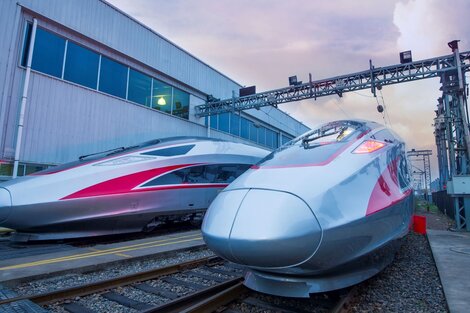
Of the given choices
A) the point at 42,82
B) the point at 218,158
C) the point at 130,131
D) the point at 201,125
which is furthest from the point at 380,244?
the point at 201,125

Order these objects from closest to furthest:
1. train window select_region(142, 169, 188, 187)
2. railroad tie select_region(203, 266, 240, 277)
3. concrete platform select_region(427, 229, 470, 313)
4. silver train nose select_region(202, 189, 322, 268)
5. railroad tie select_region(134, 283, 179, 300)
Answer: silver train nose select_region(202, 189, 322, 268) → concrete platform select_region(427, 229, 470, 313) → railroad tie select_region(134, 283, 179, 300) → railroad tie select_region(203, 266, 240, 277) → train window select_region(142, 169, 188, 187)

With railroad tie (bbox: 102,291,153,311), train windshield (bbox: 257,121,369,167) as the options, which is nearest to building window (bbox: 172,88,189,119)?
train windshield (bbox: 257,121,369,167)

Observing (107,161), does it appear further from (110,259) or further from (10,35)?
(10,35)

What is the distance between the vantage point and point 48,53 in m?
11.1

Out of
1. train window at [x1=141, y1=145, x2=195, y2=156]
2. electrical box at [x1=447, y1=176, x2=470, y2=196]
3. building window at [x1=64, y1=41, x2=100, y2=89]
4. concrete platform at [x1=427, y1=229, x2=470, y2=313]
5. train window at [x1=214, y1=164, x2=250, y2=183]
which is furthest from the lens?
building window at [x1=64, y1=41, x2=100, y2=89]

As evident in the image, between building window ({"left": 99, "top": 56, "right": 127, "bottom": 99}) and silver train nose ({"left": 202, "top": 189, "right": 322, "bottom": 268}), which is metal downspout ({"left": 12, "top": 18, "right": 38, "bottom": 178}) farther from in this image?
silver train nose ({"left": 202, "top": 189, "right": 322, "bottom": 268})

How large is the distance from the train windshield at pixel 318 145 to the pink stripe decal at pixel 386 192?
22.5 inches

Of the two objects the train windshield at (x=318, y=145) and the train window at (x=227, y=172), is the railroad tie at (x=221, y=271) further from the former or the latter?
the train window at (x=227, y=172)

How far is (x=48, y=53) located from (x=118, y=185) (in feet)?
22.1

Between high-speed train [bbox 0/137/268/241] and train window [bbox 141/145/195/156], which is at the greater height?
train window [bbox 141/145/195/156]

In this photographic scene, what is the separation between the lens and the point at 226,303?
137 inches

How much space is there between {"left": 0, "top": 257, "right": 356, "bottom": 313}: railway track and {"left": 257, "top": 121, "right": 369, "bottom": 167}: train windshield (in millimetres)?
1492

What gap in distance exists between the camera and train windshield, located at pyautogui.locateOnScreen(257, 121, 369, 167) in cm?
359

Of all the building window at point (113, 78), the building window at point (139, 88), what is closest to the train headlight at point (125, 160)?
the building window at point (113, 78)
